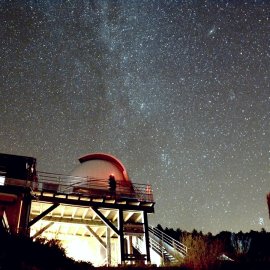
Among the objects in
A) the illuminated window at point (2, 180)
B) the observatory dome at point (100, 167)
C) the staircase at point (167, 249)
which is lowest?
the staircase at point (167, 249)

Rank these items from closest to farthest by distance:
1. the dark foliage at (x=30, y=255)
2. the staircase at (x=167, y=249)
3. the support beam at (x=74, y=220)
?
the dark foliage at (x=30, y=255)
the staircase at (x=167, y=249)
the support beam at (x=74, y=220)

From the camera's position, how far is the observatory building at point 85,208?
20203 millimetres

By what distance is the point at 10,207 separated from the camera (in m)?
20.1

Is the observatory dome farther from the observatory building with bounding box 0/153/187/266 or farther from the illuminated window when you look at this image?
the illuminated window

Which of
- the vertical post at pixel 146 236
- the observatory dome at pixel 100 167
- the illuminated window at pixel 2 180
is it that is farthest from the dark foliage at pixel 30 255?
the observatory dome at pixel 100 167

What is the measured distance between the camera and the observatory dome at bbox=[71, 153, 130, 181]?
25516mm

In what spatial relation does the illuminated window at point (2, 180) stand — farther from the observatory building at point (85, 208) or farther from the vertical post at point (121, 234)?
the vertical post at point (121, 234)

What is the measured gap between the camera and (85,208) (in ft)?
70.6

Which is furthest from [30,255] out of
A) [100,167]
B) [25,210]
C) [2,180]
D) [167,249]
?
[100,167]

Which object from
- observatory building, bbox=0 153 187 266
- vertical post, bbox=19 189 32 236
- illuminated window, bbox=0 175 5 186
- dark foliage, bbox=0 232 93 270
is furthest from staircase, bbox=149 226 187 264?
illuminated window, bbox=0 175 5 186

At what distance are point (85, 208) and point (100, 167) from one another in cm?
491

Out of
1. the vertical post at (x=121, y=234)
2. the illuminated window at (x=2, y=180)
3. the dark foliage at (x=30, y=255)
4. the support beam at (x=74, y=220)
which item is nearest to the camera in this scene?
the dark foliage at (x=30, y=255)

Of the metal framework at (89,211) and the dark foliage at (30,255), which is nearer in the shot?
the dark foliage at (30,255)

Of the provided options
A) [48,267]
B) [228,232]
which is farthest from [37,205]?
[228,232]
